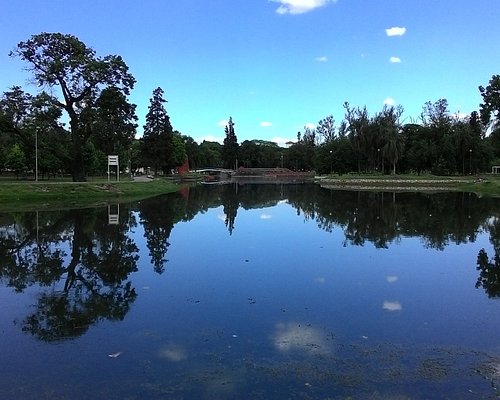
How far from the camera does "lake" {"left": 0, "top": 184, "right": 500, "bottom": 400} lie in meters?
5.80

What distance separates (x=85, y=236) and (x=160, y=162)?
6957 cm

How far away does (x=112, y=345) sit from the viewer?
6988 mm

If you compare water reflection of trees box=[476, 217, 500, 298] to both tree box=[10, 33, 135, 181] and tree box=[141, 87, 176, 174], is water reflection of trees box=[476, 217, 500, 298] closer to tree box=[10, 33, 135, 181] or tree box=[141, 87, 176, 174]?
tree box=[10, 33, 135, 181]

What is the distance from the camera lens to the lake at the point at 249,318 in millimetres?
5805

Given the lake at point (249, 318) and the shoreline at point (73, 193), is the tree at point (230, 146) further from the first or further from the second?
the lake at point (249, 318)

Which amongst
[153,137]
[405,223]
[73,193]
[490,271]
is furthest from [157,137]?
[490,271]

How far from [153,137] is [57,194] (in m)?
52.0

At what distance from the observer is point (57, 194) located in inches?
1422

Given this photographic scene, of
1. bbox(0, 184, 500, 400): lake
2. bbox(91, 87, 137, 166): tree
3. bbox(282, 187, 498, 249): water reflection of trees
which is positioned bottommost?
bbox(0, 184, 500, 400): lake

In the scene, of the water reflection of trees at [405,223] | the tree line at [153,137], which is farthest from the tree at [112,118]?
the water reflection of trees at [405,223]

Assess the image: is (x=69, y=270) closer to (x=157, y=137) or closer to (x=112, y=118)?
(x=112, y=118)

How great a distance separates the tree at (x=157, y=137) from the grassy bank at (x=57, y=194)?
41872mm

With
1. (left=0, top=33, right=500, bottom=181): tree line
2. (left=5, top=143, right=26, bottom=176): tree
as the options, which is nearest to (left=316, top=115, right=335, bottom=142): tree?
(left=0, top=33, right=500, bottom=181): tree line

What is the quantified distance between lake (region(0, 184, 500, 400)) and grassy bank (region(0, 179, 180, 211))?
51.7 feet
